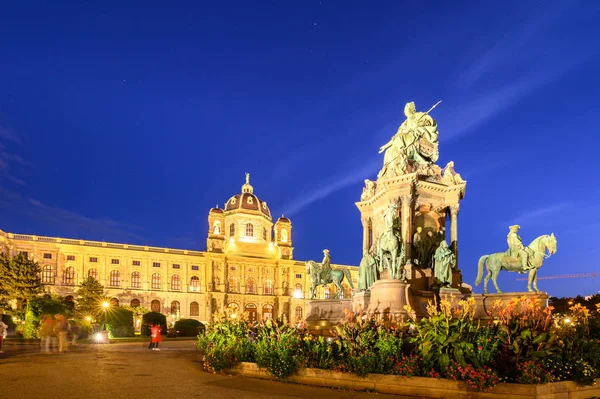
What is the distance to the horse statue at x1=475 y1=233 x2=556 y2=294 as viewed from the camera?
1916cm

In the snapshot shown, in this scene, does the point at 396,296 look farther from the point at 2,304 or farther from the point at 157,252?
the point at 157,252

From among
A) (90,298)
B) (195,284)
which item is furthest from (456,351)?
(195,284)

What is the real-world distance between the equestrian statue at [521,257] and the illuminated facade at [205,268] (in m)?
59.4

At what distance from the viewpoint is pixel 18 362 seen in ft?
52.4

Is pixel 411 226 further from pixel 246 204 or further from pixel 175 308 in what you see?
pixel 246 204

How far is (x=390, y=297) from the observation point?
17.3 metres

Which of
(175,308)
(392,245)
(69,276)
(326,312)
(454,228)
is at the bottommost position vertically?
(175,308)

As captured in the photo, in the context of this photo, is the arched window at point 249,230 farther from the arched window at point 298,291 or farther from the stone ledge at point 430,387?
the stone ledge at point 430,387

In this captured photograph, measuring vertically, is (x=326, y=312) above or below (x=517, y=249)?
below

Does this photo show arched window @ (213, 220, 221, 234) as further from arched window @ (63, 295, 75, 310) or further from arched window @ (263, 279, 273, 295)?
arched window @ (63, 295, 75, 310)

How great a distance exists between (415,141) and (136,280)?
73.6 meters

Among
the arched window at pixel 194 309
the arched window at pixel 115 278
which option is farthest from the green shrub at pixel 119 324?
the arched window at pixel 194 309

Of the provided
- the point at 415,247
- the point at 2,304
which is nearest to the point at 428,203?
the point at 415,247

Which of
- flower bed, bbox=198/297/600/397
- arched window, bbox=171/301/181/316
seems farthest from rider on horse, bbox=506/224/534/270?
arched window, bbox=171/301/181/316
